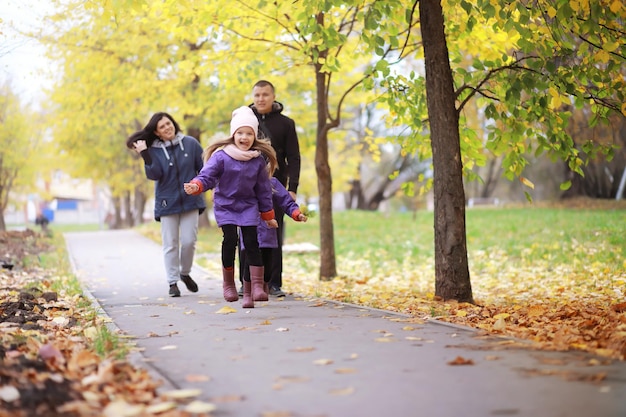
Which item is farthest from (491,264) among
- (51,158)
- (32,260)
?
(51,158)

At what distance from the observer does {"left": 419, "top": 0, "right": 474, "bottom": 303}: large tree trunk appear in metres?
7.91

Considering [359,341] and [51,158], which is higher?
[51,158]

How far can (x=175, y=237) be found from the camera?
926 centimetres

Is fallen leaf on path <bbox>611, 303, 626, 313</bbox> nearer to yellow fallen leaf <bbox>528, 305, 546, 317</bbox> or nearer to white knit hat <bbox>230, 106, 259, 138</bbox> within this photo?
yellow fallen leaf <bbox>528, 305, 546, 317</bbox>

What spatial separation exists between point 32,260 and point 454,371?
12731mm

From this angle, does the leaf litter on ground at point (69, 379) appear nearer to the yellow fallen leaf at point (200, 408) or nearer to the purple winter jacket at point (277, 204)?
the yellow fallen leaf at point (200, 408)

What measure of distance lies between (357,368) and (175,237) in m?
5.23

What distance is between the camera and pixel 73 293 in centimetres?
921

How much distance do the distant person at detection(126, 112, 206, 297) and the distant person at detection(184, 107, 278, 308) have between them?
1.60 metres

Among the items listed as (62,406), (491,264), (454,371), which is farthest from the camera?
(491,264)

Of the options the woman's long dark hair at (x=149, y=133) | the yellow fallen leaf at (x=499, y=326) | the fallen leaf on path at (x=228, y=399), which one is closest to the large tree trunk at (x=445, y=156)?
the yellow fallen leaf at (x=499, y=326)

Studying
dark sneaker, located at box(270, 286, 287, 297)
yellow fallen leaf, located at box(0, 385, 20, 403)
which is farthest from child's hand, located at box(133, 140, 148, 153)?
yellow fallen leaf, located at box(0, 385, 20, 403)

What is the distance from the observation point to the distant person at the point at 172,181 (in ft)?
29.9

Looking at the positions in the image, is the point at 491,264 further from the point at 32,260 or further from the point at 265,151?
the point at 32,260
